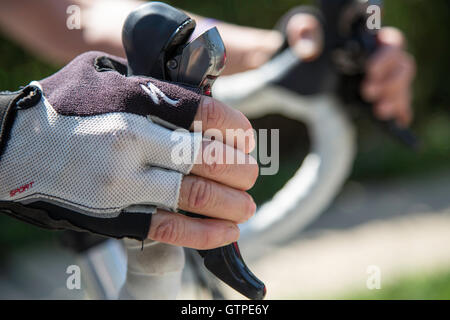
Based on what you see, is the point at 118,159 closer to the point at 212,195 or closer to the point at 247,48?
the point at 212,195

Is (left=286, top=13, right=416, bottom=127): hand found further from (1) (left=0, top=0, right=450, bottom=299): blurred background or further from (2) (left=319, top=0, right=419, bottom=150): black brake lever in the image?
(1) (left=0, top=0, right=450, bottom=299): blurred background

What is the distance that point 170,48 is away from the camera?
0.90 m

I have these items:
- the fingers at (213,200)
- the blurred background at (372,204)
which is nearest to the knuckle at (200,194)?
the fingers at (213,200)

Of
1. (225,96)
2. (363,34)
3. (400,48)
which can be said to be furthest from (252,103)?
(400,48)

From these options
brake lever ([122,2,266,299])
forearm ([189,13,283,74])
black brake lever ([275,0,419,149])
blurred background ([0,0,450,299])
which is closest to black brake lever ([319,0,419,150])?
black brake lever ([275,0,419,149])

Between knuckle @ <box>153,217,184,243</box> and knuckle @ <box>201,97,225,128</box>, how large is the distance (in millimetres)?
165

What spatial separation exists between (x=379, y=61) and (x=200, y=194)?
95cm

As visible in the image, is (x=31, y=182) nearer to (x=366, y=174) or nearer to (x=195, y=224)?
(x=195, y=224)

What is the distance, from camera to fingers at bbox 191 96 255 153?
0.88 metres

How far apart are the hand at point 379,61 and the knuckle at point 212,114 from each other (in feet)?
2.64

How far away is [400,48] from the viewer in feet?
5.57

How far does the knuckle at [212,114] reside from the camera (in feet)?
2.88

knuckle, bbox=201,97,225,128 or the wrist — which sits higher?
the wrist

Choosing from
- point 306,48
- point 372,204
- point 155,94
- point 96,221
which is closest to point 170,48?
point 155,94
